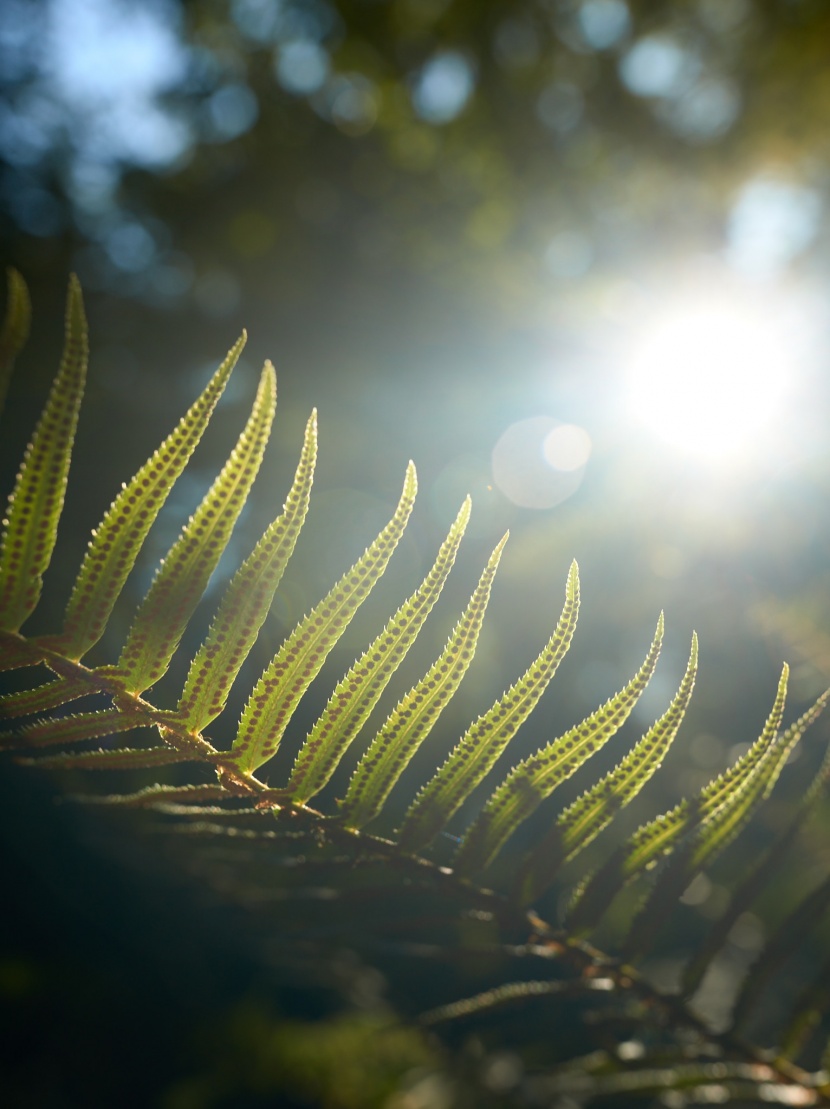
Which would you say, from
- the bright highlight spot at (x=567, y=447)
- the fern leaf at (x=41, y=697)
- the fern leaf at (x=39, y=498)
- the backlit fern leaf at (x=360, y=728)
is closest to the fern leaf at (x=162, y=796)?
the backlit fern leaf at (x=360, y=728)

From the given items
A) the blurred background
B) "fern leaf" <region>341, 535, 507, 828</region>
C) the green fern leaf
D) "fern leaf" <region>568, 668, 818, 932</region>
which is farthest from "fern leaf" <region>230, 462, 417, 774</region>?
the blurred background

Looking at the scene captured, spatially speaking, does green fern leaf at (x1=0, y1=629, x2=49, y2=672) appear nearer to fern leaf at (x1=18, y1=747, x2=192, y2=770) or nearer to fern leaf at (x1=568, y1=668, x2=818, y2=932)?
fern leaf at (x1=18, y1=747, x2=192, y2=770)

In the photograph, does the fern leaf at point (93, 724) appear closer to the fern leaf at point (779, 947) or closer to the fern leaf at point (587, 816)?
the fern leaf at point (587, 816)

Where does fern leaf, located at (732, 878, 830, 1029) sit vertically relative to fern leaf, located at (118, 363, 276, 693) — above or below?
below

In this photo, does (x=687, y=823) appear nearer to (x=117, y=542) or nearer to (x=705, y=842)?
(x=705, y=842)

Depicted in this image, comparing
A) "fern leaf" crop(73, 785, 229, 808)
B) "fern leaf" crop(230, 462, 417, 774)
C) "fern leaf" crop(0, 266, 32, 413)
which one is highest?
"fern leaf" crop(0, 266, 32, 413)

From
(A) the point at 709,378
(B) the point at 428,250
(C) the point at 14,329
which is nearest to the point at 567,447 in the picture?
(A) the point at 709,378
